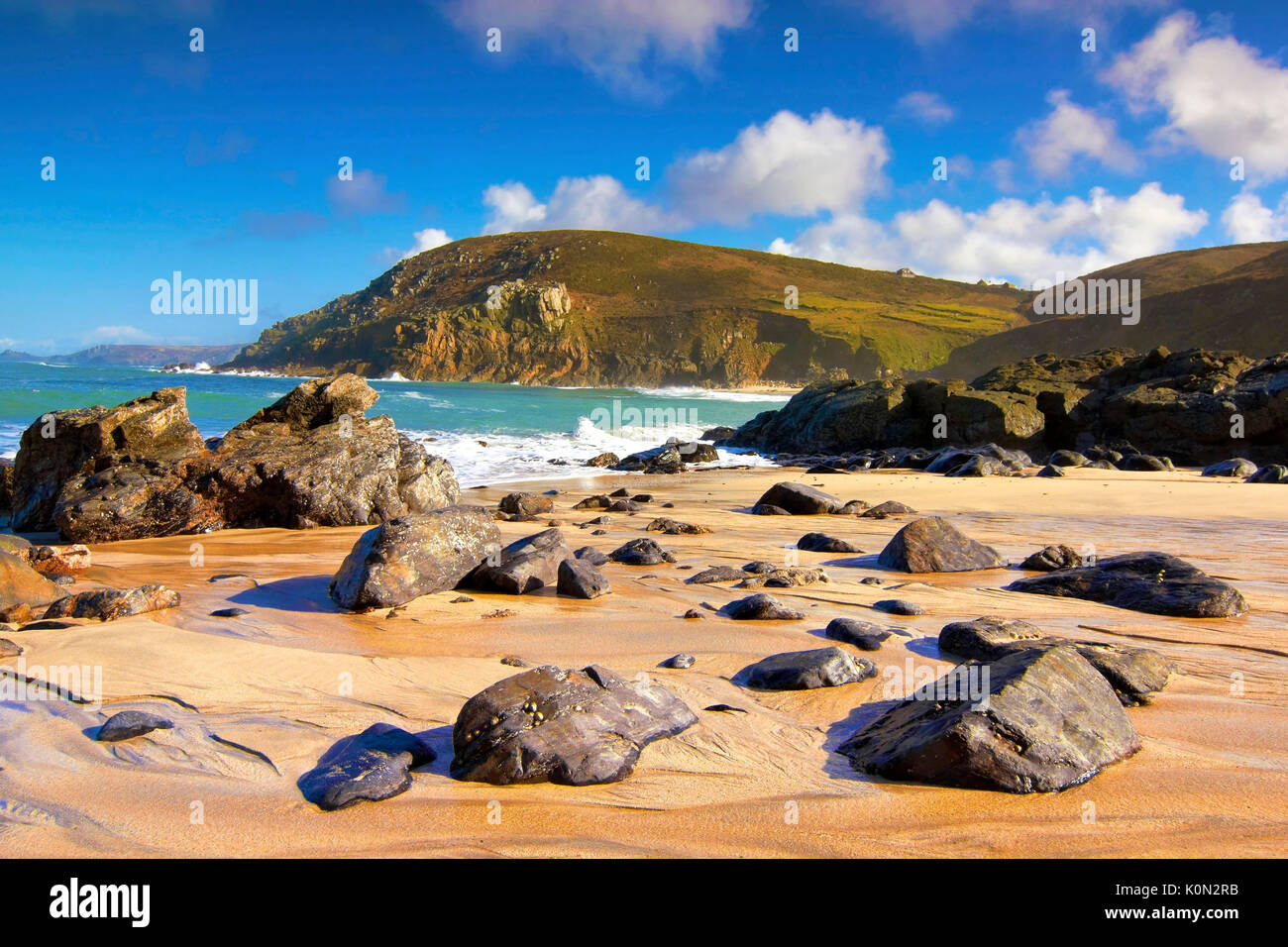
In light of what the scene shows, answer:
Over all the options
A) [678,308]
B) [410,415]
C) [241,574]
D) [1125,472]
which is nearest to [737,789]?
[241,574]

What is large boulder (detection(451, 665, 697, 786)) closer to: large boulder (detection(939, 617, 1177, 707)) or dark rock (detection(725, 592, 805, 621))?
large boulder (detection(939, 617, 1177, 707))

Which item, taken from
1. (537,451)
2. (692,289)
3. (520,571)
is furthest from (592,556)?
(692,289)

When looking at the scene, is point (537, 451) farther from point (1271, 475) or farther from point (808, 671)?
point (808, 671)

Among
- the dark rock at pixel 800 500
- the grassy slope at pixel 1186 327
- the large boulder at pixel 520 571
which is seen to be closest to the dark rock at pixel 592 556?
the large boulder at pixel 520 571

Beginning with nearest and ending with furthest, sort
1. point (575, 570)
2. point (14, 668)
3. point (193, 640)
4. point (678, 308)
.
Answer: point (14, 668), point (193, 640), point (575, 570), point (678, 308)

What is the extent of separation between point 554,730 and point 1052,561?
15.6ft

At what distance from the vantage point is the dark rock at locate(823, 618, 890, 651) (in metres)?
4.02

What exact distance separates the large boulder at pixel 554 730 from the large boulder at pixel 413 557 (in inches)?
94.7

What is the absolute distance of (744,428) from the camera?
26.1 meters

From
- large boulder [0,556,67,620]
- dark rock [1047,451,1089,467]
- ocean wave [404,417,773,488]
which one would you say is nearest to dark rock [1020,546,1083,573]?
large boulder [0,556,67,620]

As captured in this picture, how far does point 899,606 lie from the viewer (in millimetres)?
4711

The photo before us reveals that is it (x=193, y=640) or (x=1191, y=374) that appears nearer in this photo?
(x=193, y=640)
